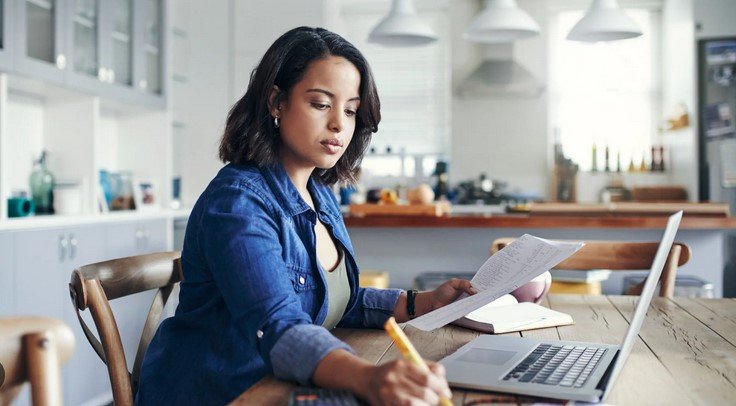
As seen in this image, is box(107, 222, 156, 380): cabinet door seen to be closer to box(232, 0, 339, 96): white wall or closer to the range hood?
box(232, 0, 339, 96): white wall

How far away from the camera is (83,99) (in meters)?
3.42

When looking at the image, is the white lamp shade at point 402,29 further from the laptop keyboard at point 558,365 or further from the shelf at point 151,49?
the laptop keyboard at point 558,365

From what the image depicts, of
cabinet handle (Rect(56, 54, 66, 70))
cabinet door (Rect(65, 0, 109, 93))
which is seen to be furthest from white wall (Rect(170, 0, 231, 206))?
cabinet handle (Rect(56, 54, 66, 70))

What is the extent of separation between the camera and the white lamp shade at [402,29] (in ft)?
13.0

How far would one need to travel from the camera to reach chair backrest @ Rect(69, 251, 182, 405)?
1271 mm

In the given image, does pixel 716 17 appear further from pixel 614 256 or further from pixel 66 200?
pixel 66 200

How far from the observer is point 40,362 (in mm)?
612

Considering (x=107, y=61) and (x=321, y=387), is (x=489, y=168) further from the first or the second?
(x=321, y=387)

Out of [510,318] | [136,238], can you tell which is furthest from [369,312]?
[136,238]

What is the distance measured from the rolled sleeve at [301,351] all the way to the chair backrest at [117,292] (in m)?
0.44

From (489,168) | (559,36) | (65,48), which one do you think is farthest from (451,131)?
(65,48)

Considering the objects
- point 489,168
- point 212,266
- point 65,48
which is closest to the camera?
point 212,266

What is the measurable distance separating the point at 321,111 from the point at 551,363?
58cm

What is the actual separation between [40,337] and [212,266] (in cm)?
48
